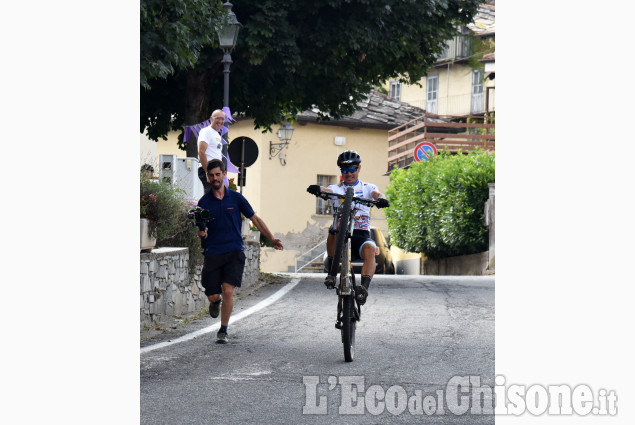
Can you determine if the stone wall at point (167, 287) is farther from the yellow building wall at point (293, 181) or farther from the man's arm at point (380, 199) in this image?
the yellow building wall at point (293, 181)

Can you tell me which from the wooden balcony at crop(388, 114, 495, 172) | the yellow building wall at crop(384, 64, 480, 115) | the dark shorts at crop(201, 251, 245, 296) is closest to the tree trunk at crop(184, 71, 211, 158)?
the dark shorts at crop(201, 251, 245, 296)

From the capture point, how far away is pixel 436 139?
36.1 metres

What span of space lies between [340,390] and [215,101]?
44.1 ft

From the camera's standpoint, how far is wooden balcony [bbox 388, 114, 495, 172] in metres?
36.0

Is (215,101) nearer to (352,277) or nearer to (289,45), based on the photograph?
(289,45)

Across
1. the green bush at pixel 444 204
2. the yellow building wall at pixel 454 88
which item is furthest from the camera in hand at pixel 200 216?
the yellow building wall at pixel 454 88

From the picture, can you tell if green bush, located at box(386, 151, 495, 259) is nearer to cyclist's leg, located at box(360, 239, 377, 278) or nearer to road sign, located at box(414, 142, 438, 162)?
road sign, located at box(414, 142, 438, 162)

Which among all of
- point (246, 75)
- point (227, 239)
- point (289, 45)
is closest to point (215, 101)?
point (246, 75)

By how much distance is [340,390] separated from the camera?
21.1 ft

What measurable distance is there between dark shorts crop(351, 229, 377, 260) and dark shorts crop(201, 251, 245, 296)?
1186 mm

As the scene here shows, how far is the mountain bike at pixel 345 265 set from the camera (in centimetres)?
759

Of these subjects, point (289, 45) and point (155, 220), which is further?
point (289, 45)

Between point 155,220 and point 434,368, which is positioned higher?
point 155,220

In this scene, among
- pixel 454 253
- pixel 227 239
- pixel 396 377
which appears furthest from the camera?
pixel 454 253
